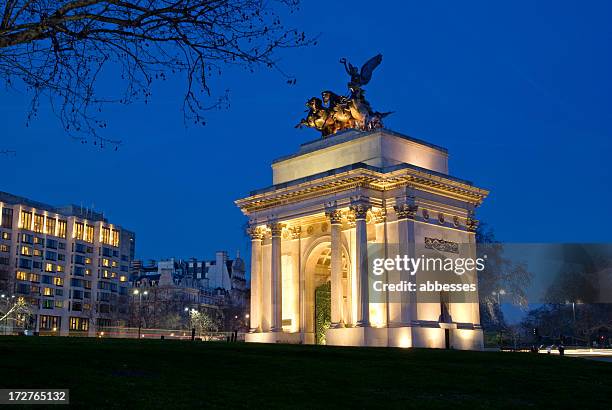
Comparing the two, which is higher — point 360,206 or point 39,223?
point 39,223

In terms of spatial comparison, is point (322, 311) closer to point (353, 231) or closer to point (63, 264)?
point (353, 231)

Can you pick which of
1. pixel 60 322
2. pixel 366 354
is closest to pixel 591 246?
pixel 366 354

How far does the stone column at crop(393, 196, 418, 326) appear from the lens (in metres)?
47.6


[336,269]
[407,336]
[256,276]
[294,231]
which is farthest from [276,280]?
[407,336]

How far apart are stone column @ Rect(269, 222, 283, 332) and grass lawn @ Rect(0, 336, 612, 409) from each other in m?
22.9

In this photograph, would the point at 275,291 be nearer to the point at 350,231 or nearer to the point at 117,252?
the point at 350,231

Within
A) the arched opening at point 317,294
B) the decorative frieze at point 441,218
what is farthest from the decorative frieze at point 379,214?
the arched opening at point 317,294

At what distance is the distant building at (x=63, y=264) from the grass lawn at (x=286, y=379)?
10097 centimetres

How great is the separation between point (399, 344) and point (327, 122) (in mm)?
17967

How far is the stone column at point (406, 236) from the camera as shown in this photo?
47625 millimetres

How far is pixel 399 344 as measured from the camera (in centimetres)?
4691

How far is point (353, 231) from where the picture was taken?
50812 millimetres

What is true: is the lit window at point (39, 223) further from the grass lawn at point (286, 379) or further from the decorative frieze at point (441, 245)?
the grass lawn at point (286, 379)

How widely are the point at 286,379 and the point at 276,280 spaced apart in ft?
105
